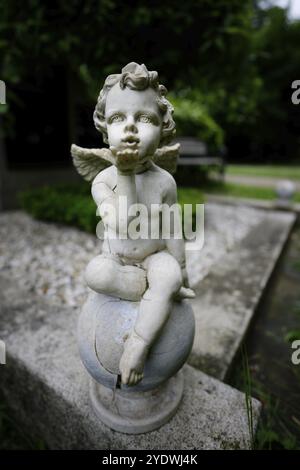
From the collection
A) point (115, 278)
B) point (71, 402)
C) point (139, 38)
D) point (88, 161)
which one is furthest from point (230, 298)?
point (139, 38)

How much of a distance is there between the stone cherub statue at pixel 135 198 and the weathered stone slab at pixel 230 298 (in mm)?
832

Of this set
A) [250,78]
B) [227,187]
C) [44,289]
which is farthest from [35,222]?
[227,187]

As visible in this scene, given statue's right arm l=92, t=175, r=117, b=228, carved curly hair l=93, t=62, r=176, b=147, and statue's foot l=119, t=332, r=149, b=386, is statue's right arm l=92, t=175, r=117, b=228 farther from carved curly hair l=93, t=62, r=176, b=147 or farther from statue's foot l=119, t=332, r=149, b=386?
statue's foot l=119, t=332, r=149, b=386

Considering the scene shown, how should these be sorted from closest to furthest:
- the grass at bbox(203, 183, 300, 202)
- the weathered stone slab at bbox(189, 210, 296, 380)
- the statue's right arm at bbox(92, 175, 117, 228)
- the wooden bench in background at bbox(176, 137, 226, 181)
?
the statue's right arm at bbox(92, 175, 117, 228), the weathered stone slab at bbox(189, 210, 296, 380), the grass at bbox(203, 183, 300, 202), the wooden bench in background at bbox(176, 137, 226, 181)

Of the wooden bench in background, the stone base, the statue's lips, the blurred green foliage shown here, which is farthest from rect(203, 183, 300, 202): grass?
the statue's lips

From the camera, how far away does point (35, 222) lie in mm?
4879

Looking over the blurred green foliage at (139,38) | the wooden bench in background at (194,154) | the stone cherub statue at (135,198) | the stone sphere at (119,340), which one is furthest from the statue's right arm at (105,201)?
the wooden bench in background at (194,154)

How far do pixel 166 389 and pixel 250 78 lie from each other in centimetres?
513


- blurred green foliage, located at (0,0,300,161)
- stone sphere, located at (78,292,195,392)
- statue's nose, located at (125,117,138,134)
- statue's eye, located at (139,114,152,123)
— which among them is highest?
blurred green foliage, located at (0,0,300,161)

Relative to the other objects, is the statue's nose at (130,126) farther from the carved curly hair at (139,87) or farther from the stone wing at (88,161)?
the stone wing at (88,161)

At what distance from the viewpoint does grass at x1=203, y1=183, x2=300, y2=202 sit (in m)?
7.63

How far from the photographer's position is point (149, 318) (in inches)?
45.1

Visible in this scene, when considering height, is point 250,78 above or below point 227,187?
above

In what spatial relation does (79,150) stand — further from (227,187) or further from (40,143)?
(227,187)
